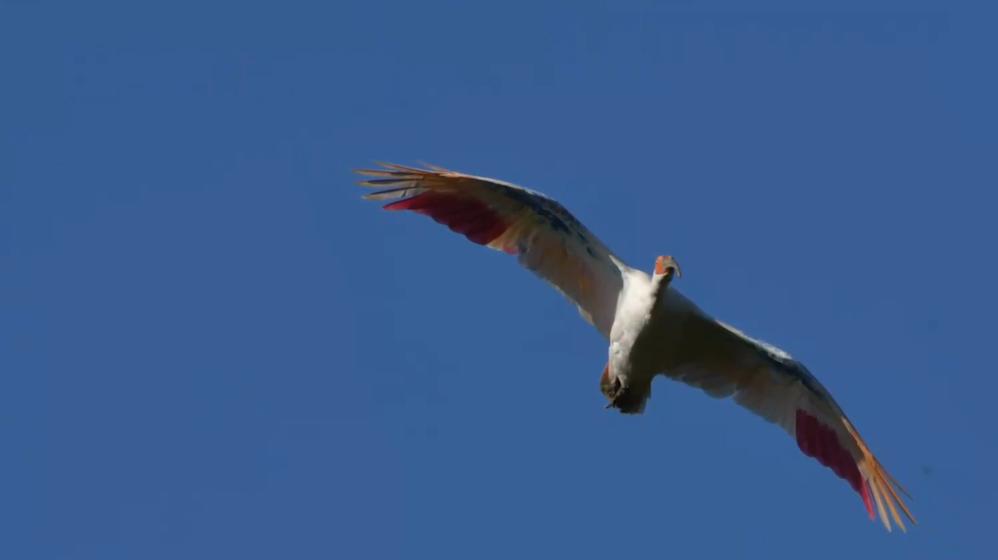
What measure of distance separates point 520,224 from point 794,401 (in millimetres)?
4254

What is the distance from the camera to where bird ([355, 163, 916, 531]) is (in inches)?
720

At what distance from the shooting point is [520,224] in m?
18.6

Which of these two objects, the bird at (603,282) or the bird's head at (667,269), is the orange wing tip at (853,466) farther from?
the bird's head at (667,269)

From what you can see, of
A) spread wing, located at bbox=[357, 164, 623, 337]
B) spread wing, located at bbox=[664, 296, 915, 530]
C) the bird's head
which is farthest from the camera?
spread wing, located at bbox=[664, 296, 915, 530]

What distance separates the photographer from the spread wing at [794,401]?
19297 mm

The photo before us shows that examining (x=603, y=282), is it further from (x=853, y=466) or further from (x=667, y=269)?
(x=853, y=466)

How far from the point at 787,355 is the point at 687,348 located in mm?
1283

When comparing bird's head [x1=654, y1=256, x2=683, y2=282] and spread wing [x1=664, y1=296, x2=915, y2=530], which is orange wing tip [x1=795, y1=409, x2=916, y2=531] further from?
bird's head [x1=654, y1=256, x2=683, y2=282]

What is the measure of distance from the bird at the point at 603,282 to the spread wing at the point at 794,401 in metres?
0.03

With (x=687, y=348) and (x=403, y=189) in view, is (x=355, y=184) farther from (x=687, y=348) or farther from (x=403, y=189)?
(x=687, y=348)

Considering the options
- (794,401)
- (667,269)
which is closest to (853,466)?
(794,401)

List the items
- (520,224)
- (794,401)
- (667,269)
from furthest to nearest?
(794,401)
(520,224)
(667,269)

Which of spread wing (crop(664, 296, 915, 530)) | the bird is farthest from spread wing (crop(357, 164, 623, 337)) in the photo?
spread wing (crop(664, 296, 915, 530))

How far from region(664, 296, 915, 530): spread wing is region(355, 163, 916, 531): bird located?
0.03 meters
